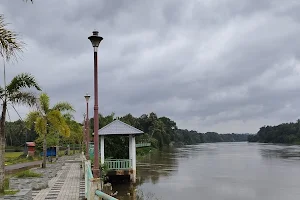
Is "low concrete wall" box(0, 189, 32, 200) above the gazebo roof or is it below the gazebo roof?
below

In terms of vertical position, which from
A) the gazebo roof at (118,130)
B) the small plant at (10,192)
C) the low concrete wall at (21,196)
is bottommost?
the low concrete wall at (21,196)

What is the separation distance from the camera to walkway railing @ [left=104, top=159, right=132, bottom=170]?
20.5 metres

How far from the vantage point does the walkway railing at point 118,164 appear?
20.5m

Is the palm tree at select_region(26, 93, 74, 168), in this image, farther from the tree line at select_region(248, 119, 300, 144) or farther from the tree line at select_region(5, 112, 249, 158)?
the tree line at select_region(248, 119, 300, 144)

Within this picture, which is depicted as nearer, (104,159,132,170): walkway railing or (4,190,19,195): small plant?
(4,190,19,195): small plant

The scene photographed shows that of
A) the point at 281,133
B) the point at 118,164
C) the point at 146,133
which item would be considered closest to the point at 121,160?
the point at 118,164

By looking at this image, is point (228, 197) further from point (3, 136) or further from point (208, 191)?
point (3, 136)

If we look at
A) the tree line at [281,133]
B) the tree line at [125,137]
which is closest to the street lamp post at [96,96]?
the tree line at [125,137]

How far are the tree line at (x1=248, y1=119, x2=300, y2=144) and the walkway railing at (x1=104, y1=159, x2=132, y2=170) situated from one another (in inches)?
4006

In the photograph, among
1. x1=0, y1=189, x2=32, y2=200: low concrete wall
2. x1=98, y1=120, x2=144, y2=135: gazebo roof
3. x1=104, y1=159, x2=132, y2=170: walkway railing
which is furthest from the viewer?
x1=104, y1=159, x2=132, y2=170: walkway railing

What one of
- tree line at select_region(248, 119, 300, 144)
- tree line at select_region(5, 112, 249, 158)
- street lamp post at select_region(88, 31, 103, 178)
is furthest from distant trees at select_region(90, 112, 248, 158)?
tree line at select_region(248, 119, 300, 144)

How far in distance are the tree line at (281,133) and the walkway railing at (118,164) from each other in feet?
334

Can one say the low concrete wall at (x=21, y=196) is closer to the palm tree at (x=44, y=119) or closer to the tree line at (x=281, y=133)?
the palm tree at (x=44, y=119)

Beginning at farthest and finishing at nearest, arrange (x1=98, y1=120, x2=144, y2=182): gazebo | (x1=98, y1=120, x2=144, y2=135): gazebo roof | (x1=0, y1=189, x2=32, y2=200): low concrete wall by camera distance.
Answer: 1. (x1=98, y1=120, x2=144, y2=135): gazebo roof
2. (x1=98, y1=120, x2=144, y2=182): gazebo
3. (x1=0, y1=189, x2=32, y2=200): low concrete wall
